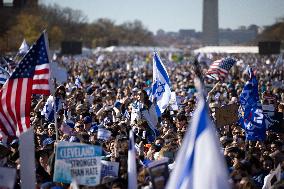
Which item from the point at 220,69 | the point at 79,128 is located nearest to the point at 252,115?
the point at 79,128

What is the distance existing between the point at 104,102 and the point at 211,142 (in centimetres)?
1323

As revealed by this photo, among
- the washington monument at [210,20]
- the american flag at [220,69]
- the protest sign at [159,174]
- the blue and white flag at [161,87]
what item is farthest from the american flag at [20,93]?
the washington monument at [210,20]

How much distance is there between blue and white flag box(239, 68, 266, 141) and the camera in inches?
517

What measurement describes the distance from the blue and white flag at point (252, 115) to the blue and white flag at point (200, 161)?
257 inches

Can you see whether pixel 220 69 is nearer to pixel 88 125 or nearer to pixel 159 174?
pixel 88 125

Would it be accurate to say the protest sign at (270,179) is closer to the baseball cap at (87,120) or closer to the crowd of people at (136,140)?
the crowd of people at (136,140)

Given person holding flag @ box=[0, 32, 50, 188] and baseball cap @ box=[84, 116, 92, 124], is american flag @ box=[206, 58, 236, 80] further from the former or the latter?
person holding flag @ box=[0, 32, 50, 188]

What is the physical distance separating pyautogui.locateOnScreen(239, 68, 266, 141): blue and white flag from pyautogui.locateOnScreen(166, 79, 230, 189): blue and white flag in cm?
652

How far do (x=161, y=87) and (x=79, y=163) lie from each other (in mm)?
8716

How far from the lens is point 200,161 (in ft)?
20.9

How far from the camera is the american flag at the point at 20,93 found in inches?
368

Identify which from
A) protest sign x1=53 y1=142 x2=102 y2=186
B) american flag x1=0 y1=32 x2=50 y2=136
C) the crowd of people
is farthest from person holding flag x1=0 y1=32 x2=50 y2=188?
protest sign x1=53 y1=142 x2=102 y2=186

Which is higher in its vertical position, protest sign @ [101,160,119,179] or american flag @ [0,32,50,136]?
american flag @ [0,32,50,136]

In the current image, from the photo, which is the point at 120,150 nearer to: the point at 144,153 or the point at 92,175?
the point at 144,153
